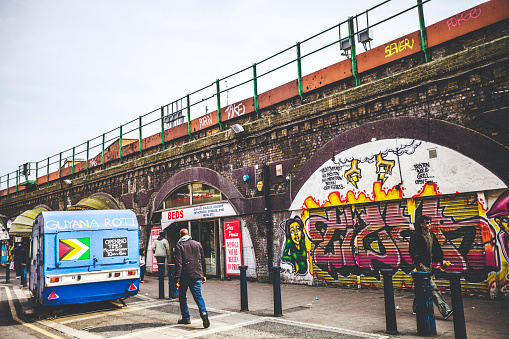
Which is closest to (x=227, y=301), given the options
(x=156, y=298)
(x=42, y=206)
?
(x=156, y=298)

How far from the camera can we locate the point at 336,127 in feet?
36.4

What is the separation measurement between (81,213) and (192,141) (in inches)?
272

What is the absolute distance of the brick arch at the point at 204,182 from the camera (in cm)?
1400

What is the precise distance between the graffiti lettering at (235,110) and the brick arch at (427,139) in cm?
362

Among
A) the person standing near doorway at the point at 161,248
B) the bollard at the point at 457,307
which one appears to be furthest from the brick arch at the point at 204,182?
the bollard at the point at 457,307

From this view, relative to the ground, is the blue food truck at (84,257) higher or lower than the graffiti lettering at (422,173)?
lower

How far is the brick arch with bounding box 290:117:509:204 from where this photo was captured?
8062 mm

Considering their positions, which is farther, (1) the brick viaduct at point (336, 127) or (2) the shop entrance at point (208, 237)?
(2) the shop entrance at point (208, 237)

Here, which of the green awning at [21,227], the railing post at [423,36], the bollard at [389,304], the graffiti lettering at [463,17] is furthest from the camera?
the green awning at [21,227]

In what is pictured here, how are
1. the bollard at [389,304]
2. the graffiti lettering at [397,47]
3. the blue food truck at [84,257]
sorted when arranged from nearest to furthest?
the bollard at [389,304] → the blue food truck at [84,257] → the graffiti lettering at [397,47]

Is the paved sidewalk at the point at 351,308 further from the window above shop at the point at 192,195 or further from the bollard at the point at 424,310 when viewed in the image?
the window above shop at the point at 192,195

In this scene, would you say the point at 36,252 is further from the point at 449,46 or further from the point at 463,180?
the point at 449,46

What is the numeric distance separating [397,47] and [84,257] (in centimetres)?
897

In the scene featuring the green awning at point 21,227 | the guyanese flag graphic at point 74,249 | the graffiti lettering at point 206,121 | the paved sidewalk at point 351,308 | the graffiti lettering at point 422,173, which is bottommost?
the paved sidewalk at point 351,308
